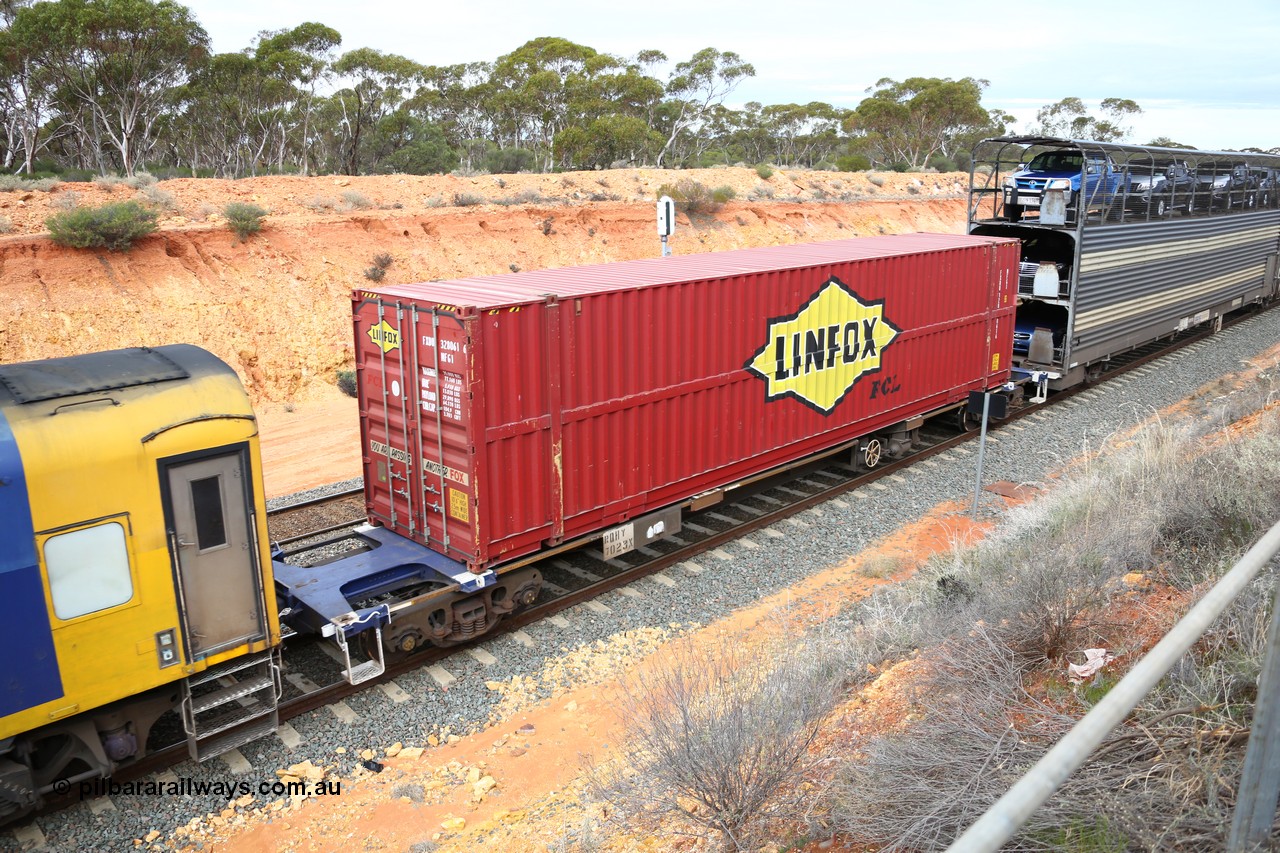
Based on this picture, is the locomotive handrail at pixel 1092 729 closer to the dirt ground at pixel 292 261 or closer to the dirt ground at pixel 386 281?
the dirt ground at pixel 386 281

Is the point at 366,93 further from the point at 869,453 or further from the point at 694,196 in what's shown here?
the point at 869,453

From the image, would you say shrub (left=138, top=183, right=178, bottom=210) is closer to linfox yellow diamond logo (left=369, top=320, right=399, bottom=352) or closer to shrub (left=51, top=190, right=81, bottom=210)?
shrub (left=51, top=190, right=81, bottom=210)

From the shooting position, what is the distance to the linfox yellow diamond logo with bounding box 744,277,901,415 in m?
11.1

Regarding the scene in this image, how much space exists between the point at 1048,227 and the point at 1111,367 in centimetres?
560

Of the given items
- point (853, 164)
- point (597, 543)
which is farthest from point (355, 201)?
Answer: point (853, 164)

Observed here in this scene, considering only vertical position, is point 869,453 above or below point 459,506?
below

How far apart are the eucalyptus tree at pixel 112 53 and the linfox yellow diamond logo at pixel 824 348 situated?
86.9ft

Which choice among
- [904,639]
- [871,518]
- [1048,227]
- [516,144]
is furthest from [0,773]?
[516,144]

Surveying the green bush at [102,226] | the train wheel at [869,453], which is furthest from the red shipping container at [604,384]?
the green bush at [102,226]

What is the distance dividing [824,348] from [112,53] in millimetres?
30033

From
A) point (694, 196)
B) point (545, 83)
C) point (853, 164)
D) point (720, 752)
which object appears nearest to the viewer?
point (720, 752)

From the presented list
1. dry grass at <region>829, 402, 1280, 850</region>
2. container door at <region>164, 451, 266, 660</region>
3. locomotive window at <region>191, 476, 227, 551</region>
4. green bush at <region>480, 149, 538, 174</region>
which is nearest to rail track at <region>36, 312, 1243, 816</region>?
container door at <region>164, 451, 266, 660</region>

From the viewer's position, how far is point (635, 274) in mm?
10531

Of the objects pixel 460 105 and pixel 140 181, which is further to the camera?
pixel 460 105
